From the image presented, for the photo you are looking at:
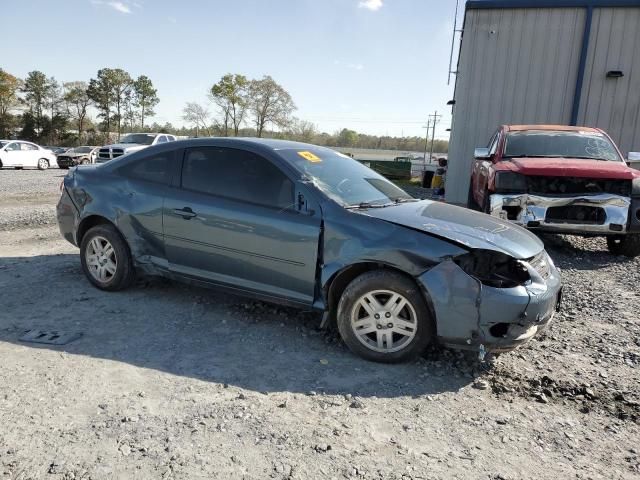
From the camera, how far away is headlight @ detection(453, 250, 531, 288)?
10.7 ft

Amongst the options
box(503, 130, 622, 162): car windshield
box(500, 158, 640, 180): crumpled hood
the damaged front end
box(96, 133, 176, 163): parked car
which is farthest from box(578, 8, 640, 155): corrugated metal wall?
box(96, 133, 176, 163): parked car

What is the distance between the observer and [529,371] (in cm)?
343

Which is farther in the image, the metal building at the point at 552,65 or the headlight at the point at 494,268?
the metal building at the point at 552,65

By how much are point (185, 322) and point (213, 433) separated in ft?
5.45

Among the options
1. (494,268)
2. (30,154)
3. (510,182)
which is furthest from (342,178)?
(30,154)

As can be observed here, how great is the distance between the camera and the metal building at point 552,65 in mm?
12117

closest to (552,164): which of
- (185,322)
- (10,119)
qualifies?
(185,322)

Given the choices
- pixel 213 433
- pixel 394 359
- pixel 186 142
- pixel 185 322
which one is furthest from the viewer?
pixel 186 142

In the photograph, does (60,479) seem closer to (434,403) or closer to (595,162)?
(434,403)

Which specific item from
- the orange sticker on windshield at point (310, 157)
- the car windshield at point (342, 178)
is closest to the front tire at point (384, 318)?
the car windshield at point (342, 178)

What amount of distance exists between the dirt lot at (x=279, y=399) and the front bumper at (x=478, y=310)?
11.9 inches

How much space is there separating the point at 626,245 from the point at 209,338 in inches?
235

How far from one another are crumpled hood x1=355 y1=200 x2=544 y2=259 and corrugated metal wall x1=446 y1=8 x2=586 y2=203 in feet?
30.7

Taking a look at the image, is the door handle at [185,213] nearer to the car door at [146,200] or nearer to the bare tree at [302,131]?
the car door at [146,200]
